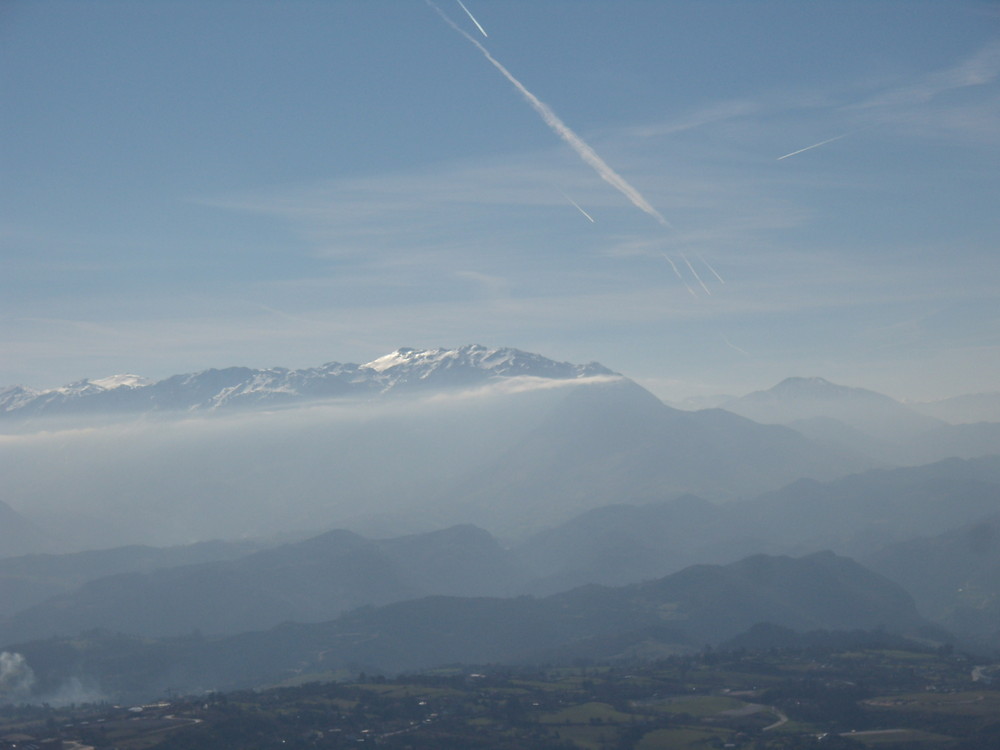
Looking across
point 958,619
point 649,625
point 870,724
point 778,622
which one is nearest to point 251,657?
point 649,625

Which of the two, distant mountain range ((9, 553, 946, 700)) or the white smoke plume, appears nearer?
the white smoke plume

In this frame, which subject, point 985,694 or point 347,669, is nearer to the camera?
point 985,694

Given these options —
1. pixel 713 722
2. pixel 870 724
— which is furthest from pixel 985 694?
pixel 713 722

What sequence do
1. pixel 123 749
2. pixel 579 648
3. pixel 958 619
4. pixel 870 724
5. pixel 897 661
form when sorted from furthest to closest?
pixel 958 619 → pixel 579 648 → pixel 897 661 → pixel 870 724 → pixel 123 749

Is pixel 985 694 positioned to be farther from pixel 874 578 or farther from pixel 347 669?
pixel 874 578

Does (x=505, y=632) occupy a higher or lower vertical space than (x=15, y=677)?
higher

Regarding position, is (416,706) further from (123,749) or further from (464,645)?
(464,645)

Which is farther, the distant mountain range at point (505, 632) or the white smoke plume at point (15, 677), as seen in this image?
the distant mountain range at point (505, 632)

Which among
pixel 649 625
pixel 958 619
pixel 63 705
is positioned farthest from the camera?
pixel 958 619

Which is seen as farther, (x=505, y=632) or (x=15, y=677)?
(x=505, y=632)
